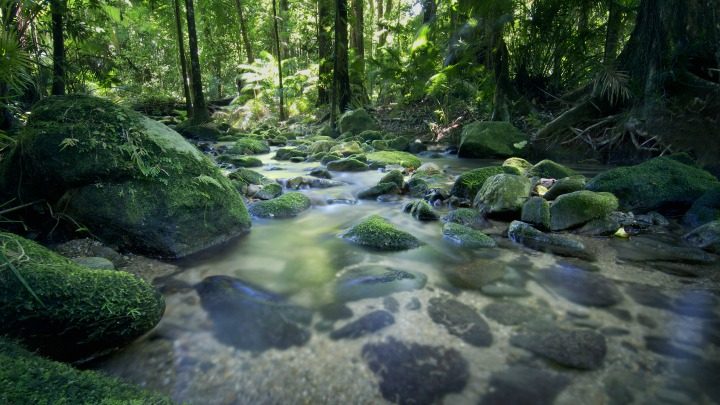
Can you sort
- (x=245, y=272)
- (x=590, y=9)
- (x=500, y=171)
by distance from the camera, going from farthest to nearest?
(x=590, y=9) → (x=500, y=171) → (x=245, y=272)

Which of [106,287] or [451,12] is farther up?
[451,12]

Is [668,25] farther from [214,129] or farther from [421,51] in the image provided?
[214,129]

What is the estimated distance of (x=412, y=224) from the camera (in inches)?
223

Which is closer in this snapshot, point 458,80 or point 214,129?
point 458,80

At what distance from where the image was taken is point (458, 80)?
13.7 meters

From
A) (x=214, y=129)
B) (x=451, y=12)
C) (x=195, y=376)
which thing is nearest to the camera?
(x=195, y=376)

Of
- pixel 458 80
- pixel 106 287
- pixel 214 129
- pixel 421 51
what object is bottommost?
pixel 106 287

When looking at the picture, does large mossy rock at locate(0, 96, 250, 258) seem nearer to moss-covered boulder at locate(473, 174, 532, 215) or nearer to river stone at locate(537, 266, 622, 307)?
river stone at locate(537, 266, 622, 307)

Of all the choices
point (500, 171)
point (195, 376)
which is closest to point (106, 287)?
point (195, 376)

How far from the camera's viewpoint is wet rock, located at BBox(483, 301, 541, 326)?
3131 millimetres

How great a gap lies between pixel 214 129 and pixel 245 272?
12.7 m

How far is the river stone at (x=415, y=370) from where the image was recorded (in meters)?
2.37

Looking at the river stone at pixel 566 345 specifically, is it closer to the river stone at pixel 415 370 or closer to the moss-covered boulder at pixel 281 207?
the river stone at pixel 415 370

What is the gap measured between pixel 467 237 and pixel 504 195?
1.12m
